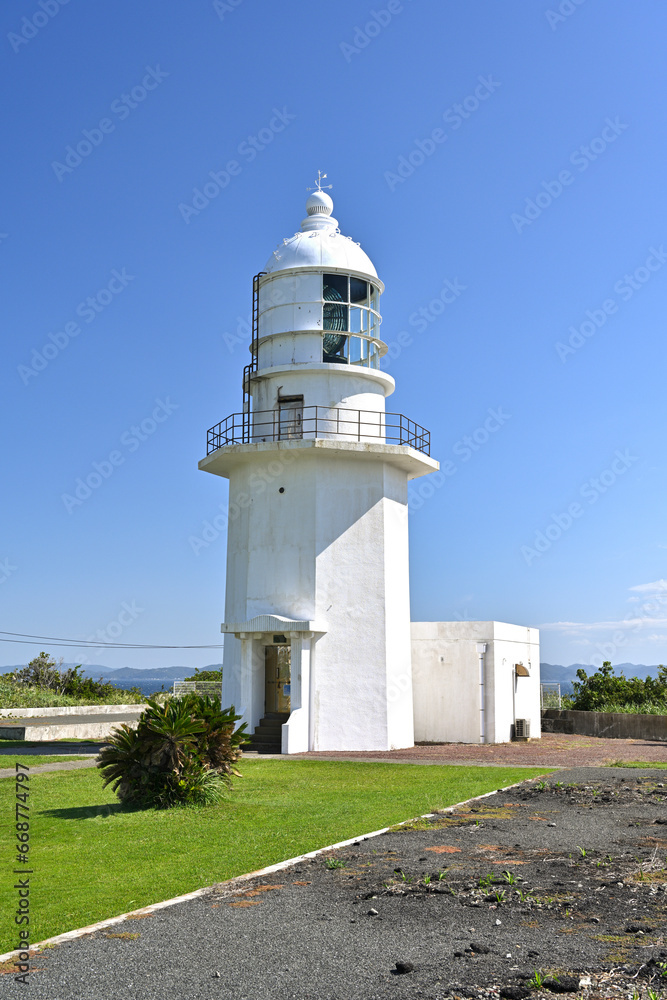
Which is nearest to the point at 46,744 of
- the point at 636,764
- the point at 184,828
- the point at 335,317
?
the point at 335,317

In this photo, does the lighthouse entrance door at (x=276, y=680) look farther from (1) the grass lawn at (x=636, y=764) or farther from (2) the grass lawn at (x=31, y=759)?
(1) the grass lawn at (x=636, y=764)

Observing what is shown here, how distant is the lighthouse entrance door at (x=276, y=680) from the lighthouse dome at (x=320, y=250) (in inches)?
412

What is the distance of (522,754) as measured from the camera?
2191cm

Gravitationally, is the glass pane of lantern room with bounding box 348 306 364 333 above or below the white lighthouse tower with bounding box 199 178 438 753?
above

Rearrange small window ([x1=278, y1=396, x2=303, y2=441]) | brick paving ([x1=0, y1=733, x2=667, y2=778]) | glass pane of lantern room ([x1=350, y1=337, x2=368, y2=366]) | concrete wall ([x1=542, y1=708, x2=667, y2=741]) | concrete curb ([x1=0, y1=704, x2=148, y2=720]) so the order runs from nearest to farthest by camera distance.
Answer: brick paving ([x1=0, y1=733, x2=667, y2=778]) → small window ([x1=278, y1=396, x2=303, y2=441]) → glass pane of lantern room ([x1=350, y1=337, x2=368, y2=366]) → concrete wall ([x1=542, y1=708, x2=667, y2=741]) → concrete curb ([x1=0, y1=704, x2=148, y2=720])

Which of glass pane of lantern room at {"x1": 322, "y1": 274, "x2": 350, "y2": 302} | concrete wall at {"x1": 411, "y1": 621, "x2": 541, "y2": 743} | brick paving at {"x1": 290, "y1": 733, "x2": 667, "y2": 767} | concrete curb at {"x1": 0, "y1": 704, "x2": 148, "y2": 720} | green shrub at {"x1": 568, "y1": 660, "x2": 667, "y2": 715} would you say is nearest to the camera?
brick paving at {"x1": 290, "y1": 733, "x2": 667, "y2": 767}

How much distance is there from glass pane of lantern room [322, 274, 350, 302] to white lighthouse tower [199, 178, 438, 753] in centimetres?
3

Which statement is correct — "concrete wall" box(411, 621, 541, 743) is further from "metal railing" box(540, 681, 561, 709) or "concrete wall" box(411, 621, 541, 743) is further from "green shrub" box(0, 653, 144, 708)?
"green shrub" box(0, 653, 144, 708)

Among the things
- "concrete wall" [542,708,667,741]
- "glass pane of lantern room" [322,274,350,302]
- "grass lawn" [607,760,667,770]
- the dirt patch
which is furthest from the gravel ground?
"concrete wall" [542,708,667,741]

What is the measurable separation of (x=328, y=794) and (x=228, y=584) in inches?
450

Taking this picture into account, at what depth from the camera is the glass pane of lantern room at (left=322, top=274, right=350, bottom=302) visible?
24.9 metres

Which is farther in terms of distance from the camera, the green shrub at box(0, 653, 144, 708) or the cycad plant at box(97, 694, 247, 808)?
the green shrub at box(0, 653, 144, 708)

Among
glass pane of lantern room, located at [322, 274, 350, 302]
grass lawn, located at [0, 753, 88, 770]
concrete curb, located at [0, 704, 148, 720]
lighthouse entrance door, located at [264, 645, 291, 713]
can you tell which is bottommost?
grass lawn, located at [0, 753, 88, 770]

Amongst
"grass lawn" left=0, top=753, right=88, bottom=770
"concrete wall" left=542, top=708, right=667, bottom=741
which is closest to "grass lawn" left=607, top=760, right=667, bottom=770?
"concrete wall" left=542, top=708, right=667, bottom=741
